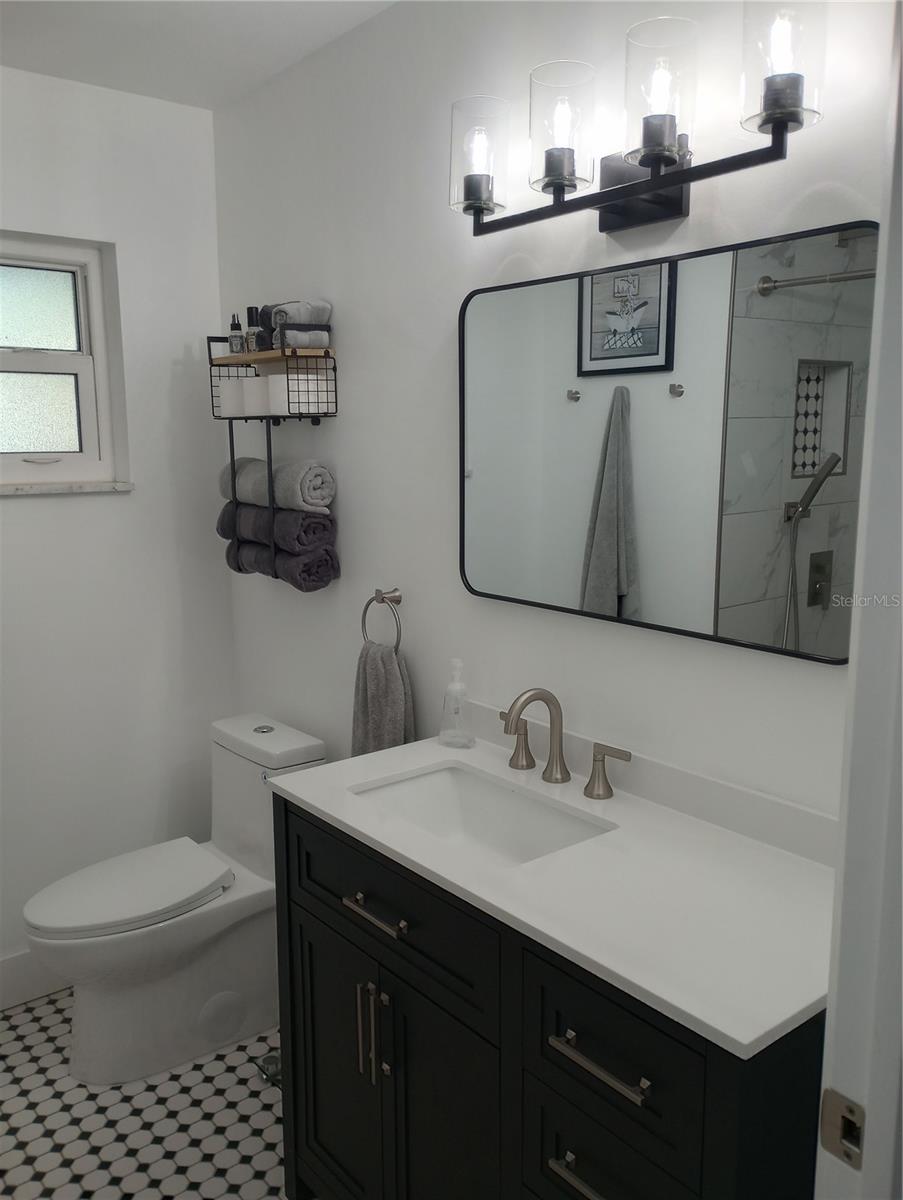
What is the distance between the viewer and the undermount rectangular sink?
5.93 ft

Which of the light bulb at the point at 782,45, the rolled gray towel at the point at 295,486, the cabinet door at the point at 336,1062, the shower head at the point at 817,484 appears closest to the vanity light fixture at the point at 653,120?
the light bulb at the point at 782,45

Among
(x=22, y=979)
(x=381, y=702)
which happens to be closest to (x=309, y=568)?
(x=381, y=702)

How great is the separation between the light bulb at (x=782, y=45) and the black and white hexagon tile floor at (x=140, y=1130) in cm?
224

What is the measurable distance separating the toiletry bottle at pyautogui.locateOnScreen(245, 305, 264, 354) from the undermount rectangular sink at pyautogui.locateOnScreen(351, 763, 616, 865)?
1.17 metres

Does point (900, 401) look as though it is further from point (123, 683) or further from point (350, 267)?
point (123, 683)

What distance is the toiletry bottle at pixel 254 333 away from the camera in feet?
7.92

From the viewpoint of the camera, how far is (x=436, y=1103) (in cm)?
157

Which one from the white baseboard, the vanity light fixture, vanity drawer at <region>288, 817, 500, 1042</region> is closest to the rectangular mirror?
the vanity light fixture

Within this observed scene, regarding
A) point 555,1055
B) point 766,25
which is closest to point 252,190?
point 766,25

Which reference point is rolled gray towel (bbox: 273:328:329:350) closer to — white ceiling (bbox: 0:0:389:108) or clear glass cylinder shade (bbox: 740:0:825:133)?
white ceiling (bbox: 0:0:389:108)

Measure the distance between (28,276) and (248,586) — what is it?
3.43 ft

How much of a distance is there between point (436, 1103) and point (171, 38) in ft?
7.64

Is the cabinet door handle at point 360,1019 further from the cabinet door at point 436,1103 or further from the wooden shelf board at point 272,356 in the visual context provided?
the wooden shelf board at point 272,356

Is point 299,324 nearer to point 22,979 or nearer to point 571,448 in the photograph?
point 571,448
